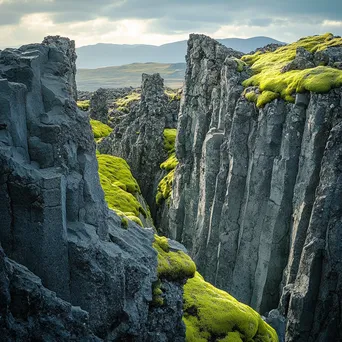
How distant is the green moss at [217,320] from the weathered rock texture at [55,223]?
19.3 ft

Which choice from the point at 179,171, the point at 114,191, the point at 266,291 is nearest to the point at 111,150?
the point at 179,171

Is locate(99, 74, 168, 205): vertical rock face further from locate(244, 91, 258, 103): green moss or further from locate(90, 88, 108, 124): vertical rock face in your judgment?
locate(244, 91, 258, 103): green moss

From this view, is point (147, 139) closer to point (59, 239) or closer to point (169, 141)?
point (169, 141)

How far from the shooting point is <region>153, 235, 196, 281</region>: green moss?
82.1 feet

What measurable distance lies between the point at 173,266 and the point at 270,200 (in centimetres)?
2737

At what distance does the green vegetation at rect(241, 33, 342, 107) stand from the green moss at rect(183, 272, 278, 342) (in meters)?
25.7

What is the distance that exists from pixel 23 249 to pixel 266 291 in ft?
129

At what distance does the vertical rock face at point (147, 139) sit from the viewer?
315 feet

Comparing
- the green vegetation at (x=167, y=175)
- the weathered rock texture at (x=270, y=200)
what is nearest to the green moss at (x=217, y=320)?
the weathered rock texture at (x=270, y=200)

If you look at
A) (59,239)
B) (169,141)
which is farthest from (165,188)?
(59,239)

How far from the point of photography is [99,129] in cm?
12288

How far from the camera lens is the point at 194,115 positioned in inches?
3063

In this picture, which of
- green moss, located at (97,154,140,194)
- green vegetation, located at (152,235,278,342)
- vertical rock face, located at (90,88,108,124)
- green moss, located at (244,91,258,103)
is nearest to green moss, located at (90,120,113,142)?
vertical rock face, located at (90,88,108,124)

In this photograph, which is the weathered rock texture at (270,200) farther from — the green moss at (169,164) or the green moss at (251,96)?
the green moss at (169,164)
